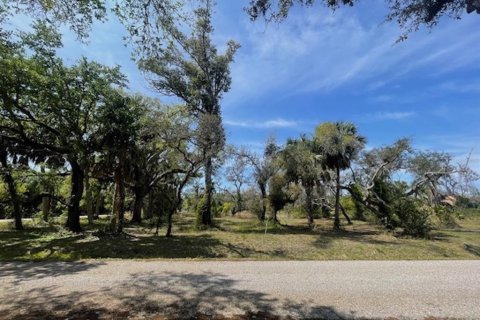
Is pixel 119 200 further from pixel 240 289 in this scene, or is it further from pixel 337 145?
pixel 337 145

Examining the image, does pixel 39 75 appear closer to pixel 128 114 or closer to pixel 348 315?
pixel 128 114

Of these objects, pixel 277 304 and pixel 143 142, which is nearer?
pixel 277 304

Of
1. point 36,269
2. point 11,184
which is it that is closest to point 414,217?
point 36,269

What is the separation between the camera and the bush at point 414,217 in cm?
1808

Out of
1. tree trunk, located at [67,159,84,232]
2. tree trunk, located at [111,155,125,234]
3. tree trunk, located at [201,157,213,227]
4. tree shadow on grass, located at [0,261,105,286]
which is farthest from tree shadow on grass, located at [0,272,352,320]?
tree trunk, located at [201,157,213,227]

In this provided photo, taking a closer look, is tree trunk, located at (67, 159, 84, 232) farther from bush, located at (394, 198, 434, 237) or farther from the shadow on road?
bush, located at (394, 198, 434, 237)

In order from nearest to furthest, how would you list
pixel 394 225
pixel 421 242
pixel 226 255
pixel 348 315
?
pixel 348 315, pixel 226 255, pixel 421 242, pixel 394 225

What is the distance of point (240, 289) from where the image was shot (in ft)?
21.3

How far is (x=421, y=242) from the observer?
16.0 m

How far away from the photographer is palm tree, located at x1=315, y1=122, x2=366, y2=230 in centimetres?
2219

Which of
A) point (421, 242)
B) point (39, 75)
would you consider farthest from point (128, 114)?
point (421, 242)

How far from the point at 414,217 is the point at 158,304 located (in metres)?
17.3

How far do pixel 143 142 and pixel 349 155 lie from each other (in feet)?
47.2

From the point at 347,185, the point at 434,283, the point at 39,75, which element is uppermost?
the point at 39,75
